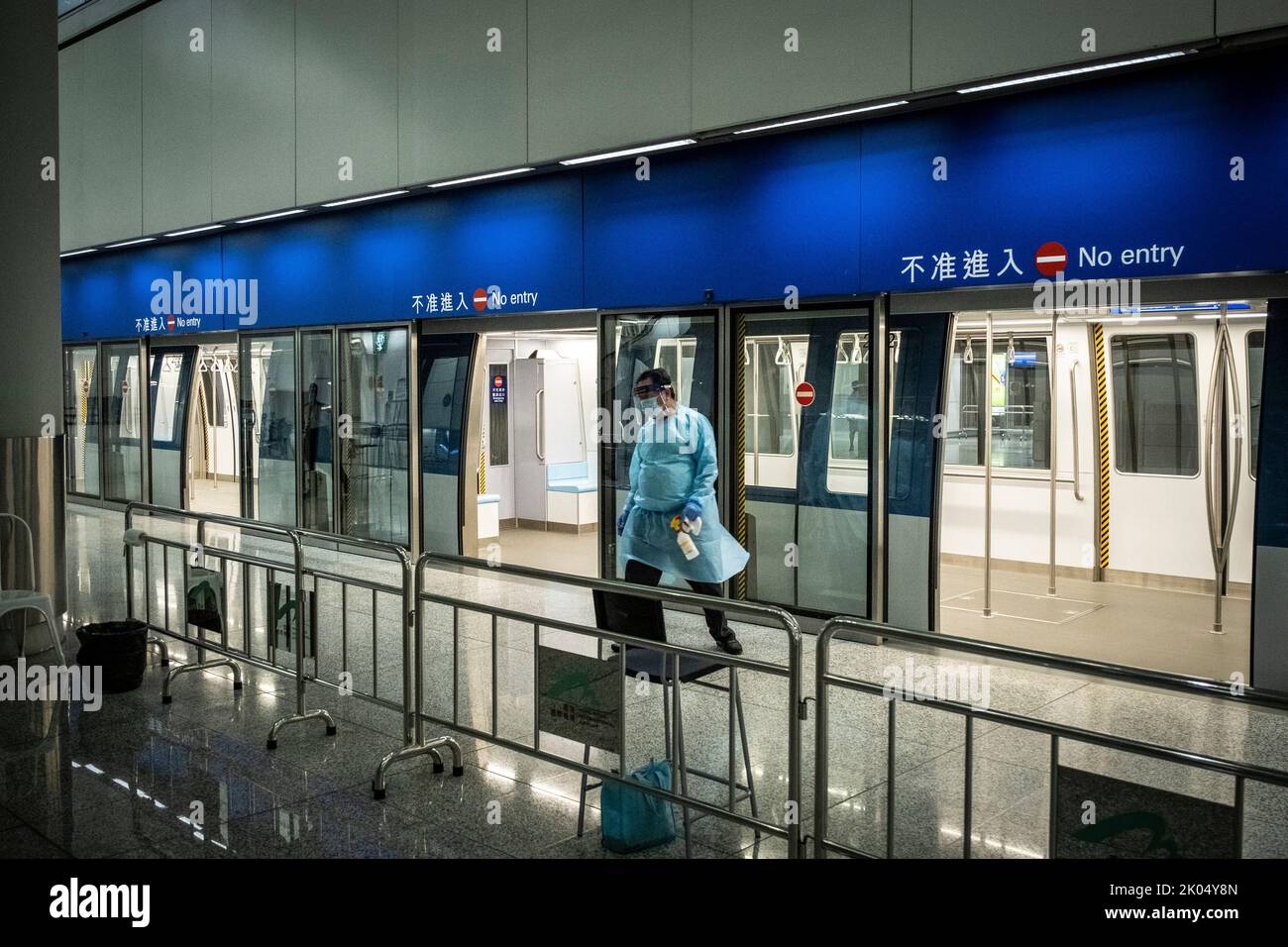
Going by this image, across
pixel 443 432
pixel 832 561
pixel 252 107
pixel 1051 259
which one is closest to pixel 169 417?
pixel 252 107

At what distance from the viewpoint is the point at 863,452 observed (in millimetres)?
8102

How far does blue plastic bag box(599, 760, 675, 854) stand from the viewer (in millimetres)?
4625

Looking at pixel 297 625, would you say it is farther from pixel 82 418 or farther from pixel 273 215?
pixel 82 418

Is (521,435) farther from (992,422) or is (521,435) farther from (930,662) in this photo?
(930,662)

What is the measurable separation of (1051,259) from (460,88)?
561cm

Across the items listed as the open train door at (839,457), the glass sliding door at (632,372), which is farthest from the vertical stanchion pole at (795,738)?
the glass sliding door at (632,372)

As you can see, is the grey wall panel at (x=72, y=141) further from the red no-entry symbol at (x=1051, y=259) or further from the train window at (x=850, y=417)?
the red no-entry symbol at (x=1051, y=259)

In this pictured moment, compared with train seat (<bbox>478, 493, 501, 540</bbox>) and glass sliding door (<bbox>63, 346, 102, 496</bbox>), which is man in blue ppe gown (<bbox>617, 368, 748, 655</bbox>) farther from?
glass sliding door (<bbox>63, 346, 102, 496</bbox>)

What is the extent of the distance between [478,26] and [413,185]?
5.22 feet

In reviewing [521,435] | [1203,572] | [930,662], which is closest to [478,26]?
[521,435]

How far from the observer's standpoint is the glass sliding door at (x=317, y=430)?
12.6 m

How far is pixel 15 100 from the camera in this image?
8227 millimetres

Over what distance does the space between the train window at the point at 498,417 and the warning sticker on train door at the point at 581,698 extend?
9.49 m

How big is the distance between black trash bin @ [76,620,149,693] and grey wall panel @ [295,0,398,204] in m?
5.42
